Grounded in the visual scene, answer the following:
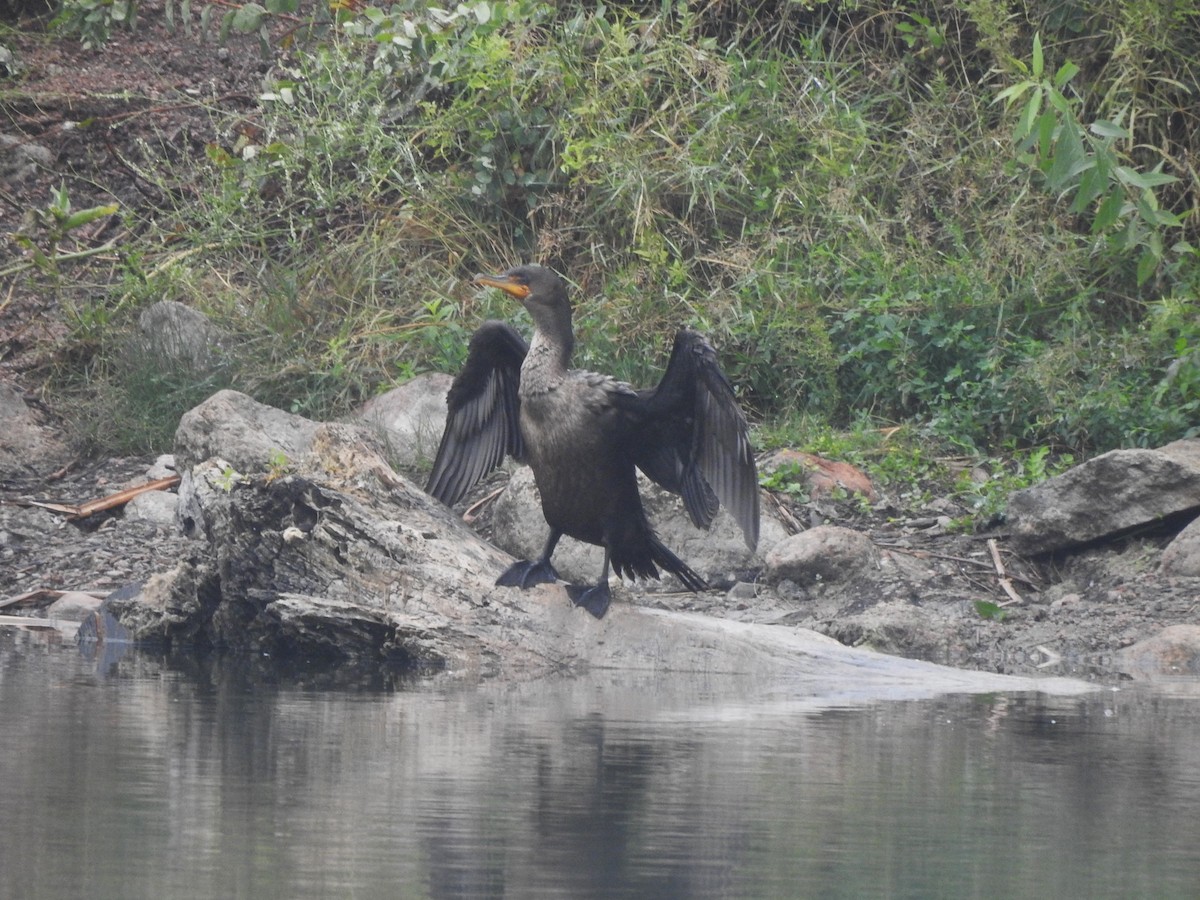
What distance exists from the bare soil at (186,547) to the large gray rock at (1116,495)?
6.2 inches

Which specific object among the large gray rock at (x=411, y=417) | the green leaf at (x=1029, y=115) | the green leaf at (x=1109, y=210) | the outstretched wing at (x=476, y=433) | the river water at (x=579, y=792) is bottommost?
the river water at (x=579, y=792)

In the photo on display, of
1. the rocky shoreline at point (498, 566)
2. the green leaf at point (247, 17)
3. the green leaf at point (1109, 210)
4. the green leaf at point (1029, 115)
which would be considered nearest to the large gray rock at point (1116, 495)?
the rocky shoreline at point (498, 566)

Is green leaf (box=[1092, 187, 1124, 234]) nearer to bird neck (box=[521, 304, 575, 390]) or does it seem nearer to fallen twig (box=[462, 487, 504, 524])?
bird neck (box=[521, 304, 575, 390])

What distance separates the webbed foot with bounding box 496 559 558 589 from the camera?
558 cm

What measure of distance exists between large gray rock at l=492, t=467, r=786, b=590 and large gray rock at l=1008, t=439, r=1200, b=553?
116 centimetres

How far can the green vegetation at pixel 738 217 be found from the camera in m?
8.51

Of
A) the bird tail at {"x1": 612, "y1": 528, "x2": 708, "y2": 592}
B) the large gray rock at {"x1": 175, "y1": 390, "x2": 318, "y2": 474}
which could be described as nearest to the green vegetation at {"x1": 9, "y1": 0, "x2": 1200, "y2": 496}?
the large gray rock at {"x1": 175, "y1": 390, "x2": 318, "y2": 474}

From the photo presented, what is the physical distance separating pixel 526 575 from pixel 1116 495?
2769 mm

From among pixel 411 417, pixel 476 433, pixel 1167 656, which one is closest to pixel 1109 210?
pixel 1167 656

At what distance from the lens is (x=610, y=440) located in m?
5.71

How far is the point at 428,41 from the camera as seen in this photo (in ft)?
32.1

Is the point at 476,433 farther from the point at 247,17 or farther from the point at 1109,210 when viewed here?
the point at 247,17

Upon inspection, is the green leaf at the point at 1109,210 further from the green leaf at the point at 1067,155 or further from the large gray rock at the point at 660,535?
the large gray rock at the point at 660,535

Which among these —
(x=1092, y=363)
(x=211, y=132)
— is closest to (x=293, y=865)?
(x=1092, y=363)
